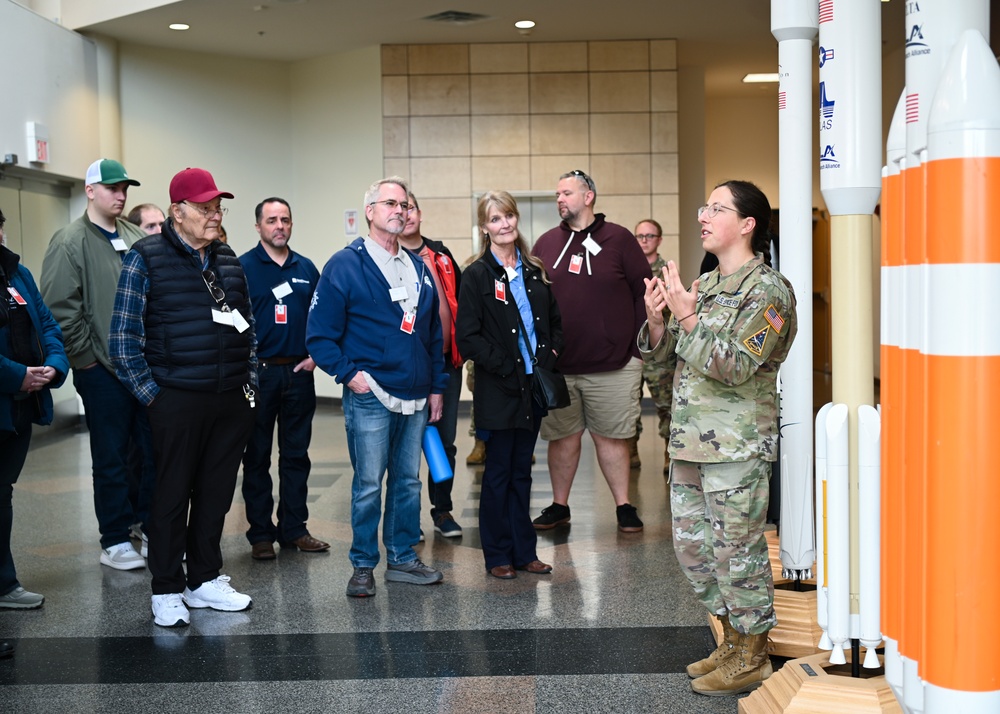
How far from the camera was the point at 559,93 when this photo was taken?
34.4 ft

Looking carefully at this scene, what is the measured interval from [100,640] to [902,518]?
298 centimetres

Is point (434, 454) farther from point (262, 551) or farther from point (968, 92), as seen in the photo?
point (968, 92)

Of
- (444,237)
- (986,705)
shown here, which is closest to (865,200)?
(986,705)

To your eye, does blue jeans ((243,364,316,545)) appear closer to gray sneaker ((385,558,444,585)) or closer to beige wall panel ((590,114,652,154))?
gray sneaker ((385,558,444,585))

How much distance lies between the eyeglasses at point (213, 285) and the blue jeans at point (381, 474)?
661mm

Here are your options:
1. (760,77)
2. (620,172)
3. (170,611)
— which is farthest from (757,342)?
(760,77)

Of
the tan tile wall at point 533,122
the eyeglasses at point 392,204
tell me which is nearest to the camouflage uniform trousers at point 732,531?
the eyeglasses at point 392,204

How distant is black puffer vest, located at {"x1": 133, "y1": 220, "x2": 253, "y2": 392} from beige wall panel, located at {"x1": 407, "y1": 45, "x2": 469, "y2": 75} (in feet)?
23.1

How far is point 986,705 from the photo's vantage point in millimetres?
1635

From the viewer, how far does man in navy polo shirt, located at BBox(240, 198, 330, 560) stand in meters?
4.84

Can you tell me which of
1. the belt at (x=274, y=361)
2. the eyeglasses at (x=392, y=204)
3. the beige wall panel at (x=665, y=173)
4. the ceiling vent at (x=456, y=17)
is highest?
the ceiling vent at (x=456, y=17)

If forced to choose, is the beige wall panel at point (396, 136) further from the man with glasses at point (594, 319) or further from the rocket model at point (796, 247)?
the rocket model at point (796, 247)

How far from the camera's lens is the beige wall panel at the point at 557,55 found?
34.2ft

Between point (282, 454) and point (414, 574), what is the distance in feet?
3.24
